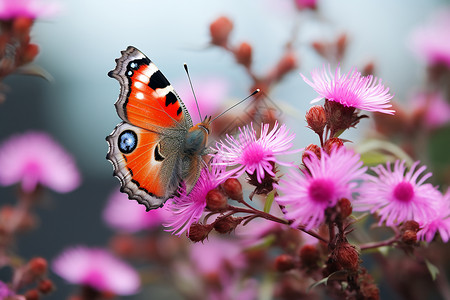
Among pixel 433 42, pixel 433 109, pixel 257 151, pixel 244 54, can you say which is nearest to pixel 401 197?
pixel 257 151

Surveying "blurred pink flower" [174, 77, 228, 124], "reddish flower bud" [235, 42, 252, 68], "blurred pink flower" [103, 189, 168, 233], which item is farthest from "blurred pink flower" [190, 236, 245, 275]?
"reddish flower bud" [235, 42, 252, 68]

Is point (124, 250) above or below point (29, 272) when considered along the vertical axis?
above

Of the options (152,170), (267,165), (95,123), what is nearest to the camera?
(267,165)

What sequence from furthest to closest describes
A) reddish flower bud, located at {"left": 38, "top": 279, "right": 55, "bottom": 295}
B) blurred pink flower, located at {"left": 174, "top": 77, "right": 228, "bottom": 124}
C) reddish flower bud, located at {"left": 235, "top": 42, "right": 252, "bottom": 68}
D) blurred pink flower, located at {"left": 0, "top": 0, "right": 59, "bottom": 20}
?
blurred pink flower, located at {"left": 174, "top": 77, "right": 228, "bottom": 124}, reddish flower bud, located at {"left": 235, "top": 42, "right": 252, "bottom": 68}, blurred pink flower, located at {"left": 0, "top": 0, "right": 59, "bottom": 20}, reddish flower bud, located at {"left": 38, "top": 279, "right": 55, "bottom": 295}

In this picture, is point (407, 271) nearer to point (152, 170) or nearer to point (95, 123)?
point (152, 170)

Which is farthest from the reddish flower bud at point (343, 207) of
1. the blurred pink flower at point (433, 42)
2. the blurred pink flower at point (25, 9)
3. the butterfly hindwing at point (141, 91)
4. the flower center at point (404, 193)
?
the blurred pink flower at point (433, 42)

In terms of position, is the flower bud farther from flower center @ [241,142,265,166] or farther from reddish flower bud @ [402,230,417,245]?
reddish flower bud @ [402,230,417,245]

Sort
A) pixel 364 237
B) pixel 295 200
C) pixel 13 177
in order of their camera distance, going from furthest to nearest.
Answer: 1. pixel 13 177
2. pixel 364 237
3. pixel 295 200

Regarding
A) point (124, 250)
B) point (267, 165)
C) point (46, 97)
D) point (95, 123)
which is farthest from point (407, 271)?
point (46, 97)
